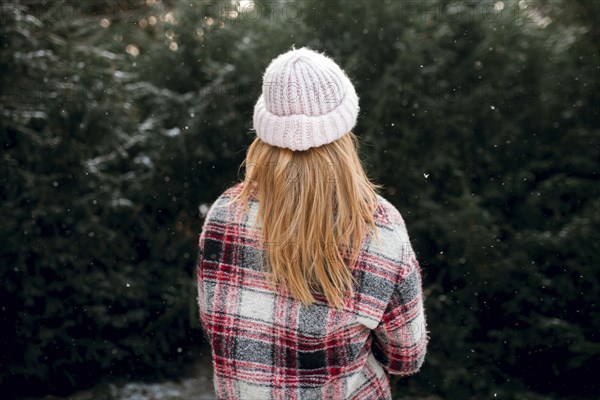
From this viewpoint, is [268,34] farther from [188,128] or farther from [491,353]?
[491,353]

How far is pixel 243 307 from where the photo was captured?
1.54m

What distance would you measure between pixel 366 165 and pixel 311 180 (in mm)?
2082

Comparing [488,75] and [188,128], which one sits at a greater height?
[488,75]

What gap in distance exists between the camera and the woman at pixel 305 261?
4.65 ft

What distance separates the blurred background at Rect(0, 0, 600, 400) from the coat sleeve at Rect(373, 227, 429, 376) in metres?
1.52

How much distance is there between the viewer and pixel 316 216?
1426mm

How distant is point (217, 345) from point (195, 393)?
227 centimetres

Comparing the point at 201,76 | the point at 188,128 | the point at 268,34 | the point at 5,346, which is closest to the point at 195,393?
the point at 5,346

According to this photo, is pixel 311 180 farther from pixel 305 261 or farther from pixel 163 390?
pixel 163 390

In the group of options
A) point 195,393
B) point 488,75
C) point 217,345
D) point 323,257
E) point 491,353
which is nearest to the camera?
point 323,257

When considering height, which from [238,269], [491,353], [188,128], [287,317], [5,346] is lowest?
[5,346]

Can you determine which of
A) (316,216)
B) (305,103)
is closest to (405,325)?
(316,216)

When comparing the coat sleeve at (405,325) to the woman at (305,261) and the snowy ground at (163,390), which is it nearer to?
the woman at (305,261)

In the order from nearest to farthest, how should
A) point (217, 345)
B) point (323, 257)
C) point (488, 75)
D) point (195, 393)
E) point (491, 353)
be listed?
point (323, 257)
point (217, 345)
point (491, 353)
point (488, 75)
point (195, 393)
